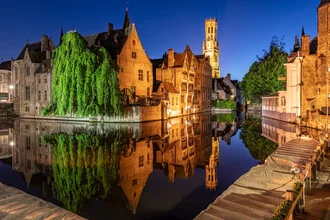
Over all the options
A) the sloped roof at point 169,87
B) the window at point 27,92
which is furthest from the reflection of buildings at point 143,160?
the window at point 27,92

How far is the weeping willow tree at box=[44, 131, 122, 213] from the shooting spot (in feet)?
32.1

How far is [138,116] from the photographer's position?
1431 inches

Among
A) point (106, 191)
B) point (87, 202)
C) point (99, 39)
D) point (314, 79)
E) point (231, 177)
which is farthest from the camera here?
point (99, 39)

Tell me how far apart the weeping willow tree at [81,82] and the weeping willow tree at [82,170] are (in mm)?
12671

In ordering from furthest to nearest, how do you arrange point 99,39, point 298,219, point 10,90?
1. point 10,90
2. point 99,39
3. point 298,219

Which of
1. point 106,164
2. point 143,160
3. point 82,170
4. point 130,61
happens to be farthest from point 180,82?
point 82,170

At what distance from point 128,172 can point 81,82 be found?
22351mm

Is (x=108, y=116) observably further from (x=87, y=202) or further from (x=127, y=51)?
(x=87, y=202)

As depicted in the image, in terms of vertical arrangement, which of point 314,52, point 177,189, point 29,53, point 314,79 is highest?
point 29,53

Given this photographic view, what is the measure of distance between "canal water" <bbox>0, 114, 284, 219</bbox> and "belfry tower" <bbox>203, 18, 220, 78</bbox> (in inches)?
4191

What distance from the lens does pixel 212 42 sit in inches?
4924

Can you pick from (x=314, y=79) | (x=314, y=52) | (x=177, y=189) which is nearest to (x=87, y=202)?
(x=177, y=189)

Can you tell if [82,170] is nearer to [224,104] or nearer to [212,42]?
[224,104]

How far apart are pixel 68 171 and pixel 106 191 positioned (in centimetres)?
352
